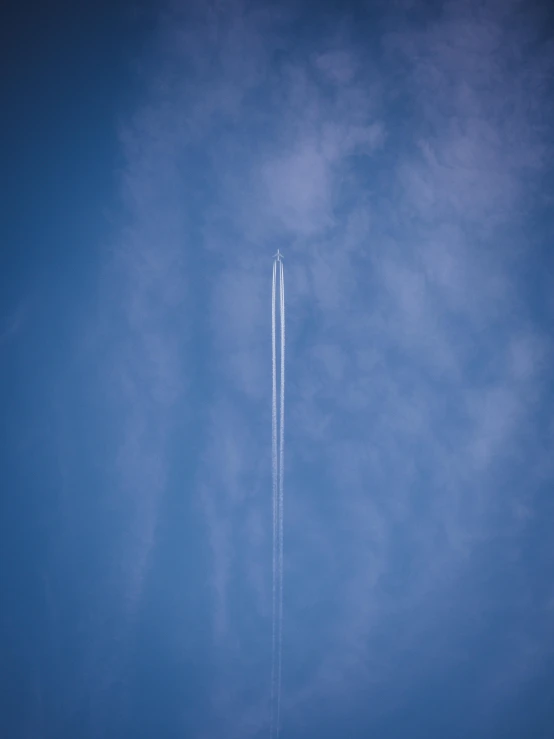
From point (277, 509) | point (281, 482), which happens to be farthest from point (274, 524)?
point (281, 482)

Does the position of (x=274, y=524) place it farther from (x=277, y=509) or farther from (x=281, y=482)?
(x=281, y=482)

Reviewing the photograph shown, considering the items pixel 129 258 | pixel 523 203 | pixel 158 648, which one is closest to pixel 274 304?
pixel 129 258

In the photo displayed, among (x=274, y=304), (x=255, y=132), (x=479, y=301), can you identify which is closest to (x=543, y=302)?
(x=479, y=301)

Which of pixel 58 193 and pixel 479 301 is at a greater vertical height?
pixel 58 193

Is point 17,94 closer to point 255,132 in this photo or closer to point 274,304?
point 255,132

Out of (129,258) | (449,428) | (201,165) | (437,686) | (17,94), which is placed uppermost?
(17,94)

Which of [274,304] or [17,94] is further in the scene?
[274,304]
